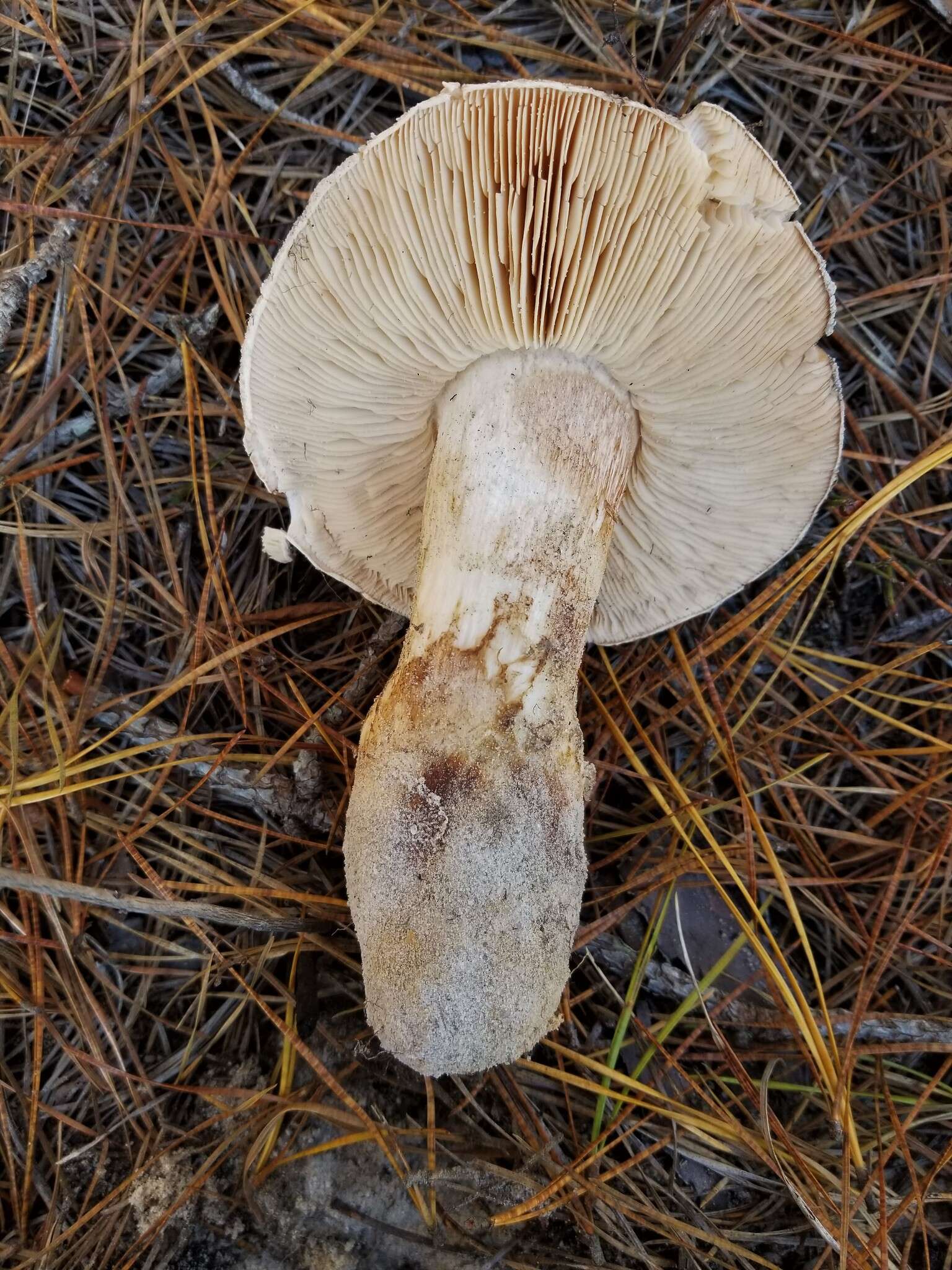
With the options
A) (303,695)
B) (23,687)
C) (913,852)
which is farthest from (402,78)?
(913,852)

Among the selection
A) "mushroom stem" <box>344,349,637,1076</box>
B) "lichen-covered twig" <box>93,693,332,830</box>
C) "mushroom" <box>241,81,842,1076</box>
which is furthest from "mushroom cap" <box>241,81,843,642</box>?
"lichen-covered twig" <box>93,693,332,830</box>

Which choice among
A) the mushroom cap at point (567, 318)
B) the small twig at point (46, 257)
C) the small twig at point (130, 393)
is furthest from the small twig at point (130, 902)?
the small twig at point (46, 257)

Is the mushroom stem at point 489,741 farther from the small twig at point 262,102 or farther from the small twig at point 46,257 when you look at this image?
the small twig at point 46,257

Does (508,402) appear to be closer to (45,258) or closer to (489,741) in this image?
(489,741)

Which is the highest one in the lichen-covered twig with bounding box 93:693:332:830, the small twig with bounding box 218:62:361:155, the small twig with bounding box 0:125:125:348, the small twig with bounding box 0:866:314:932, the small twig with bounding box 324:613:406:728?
the small twig with bounding box 218:62:361:155

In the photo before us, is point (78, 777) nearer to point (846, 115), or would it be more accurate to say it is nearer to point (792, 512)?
point (792, 512)

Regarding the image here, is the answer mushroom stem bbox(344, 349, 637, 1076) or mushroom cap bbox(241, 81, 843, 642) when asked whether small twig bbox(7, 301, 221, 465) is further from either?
mushroom stem bbox(344, 349, 637, 1076)
